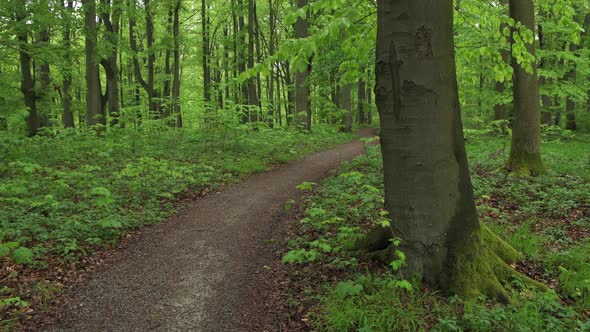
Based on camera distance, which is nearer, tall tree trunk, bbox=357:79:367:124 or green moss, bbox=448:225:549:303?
green moss, bbox=448:225:549:303

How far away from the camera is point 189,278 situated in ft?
16.0

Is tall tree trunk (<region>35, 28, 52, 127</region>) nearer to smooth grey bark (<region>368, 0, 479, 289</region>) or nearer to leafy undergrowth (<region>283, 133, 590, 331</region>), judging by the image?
leafy undergrowth (<region>283, 133, 590, 331</region>)

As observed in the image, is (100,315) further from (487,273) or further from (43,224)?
(487,273)

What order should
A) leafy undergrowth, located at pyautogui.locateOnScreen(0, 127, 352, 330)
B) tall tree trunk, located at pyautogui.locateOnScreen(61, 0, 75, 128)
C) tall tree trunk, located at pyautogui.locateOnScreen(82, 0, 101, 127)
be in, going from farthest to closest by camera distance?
tall tree trunk, located at pyautogui.locateOnScreen(82, 0, 101, 127) < tall tree trunk, located at pyautogui.locateOnScreen(61, 0, 75, 128) < leafy undergrowth, located at pyautogui.locateOnScreen(0, 127, 352, 330)

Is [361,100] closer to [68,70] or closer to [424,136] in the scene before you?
[68,70]

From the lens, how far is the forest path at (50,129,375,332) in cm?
397

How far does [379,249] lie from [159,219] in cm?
432

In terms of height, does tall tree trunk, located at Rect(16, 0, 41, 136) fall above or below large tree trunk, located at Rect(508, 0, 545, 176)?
above

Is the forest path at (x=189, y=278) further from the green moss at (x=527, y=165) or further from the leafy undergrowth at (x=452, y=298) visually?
the green moss at (x=527, y=165)

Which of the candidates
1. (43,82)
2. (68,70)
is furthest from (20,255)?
(43,82)

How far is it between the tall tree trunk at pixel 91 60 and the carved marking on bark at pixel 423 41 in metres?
13.2

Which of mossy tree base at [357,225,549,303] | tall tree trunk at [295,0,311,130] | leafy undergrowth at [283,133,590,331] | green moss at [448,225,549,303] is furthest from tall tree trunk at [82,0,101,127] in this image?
green moss at [448,225,549,303]

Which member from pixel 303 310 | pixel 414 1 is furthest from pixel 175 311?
pixel 414 1

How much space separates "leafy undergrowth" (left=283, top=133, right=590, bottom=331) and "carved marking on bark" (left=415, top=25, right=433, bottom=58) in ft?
6.10
